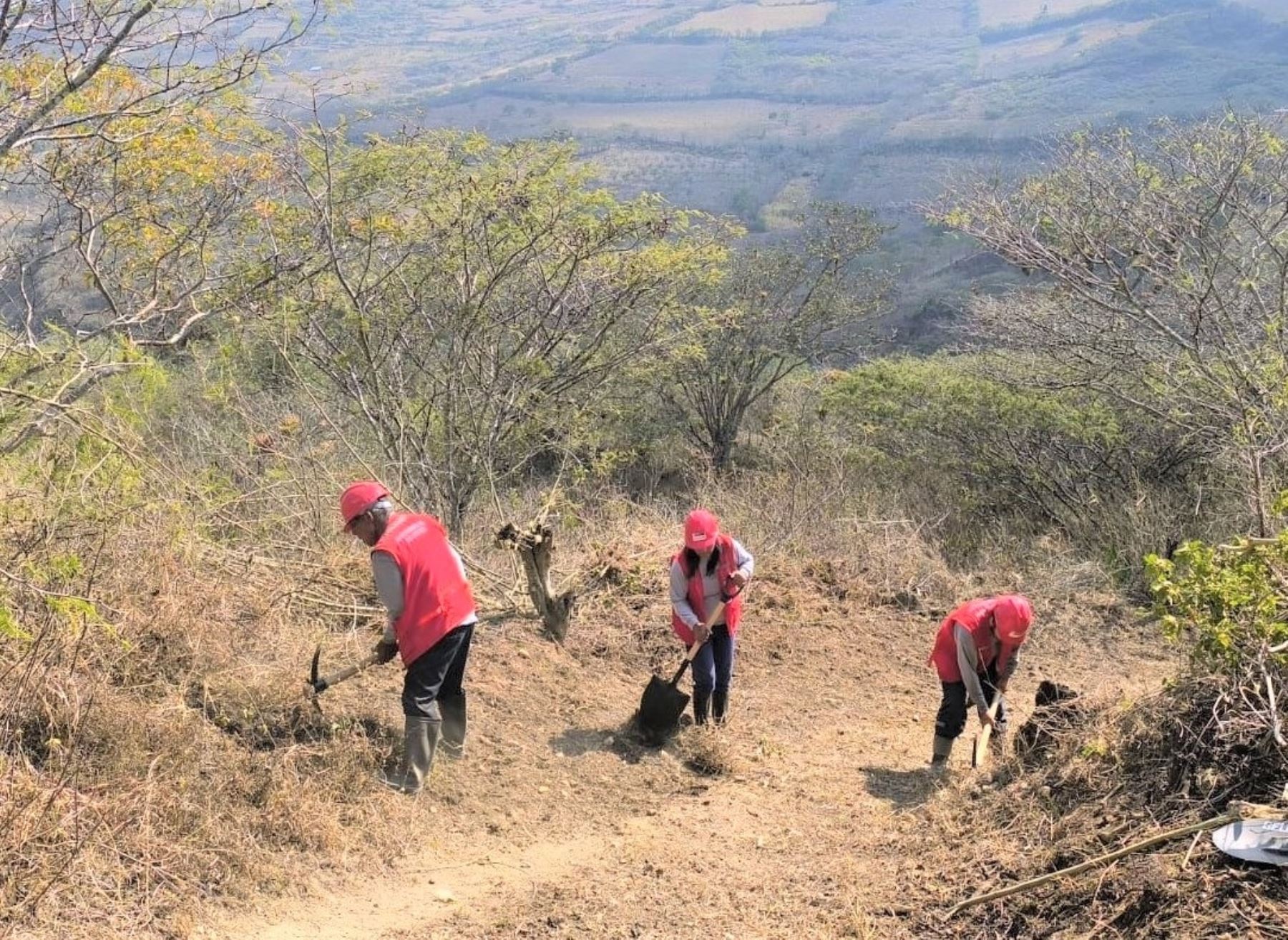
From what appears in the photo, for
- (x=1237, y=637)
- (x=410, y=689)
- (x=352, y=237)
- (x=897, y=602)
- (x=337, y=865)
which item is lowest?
(x=897, y=602)

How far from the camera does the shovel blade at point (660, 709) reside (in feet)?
18.3

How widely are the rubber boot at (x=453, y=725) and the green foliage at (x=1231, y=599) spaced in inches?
126

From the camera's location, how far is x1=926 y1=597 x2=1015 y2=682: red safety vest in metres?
5.12

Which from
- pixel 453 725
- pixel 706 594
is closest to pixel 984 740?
pixel 706 594

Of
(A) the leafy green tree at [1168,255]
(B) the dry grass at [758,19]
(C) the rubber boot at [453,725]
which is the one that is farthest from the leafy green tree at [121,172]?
(B) the dry grass at [758,19]

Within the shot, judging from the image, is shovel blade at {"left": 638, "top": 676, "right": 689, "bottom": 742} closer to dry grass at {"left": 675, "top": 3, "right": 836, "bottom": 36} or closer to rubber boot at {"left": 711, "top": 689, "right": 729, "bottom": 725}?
rubber boot at {"left": 711, "top": 689, "right": 729, "bottom": 725}

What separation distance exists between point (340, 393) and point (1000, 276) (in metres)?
33.4

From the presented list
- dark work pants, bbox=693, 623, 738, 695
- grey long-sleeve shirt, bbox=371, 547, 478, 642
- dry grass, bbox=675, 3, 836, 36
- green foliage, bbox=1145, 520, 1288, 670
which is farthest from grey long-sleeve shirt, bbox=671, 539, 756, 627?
dry grass, bbox=675, 3, 836, 36

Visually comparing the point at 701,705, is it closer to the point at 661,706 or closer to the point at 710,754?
the point at 661,706

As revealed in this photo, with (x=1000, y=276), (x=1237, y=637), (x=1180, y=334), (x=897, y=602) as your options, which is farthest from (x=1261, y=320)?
(x=1000, y=276)

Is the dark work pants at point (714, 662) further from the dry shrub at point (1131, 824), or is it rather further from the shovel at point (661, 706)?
the dry shrub at point (1131, 824)

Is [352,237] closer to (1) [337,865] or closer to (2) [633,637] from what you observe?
(2) [633,637]

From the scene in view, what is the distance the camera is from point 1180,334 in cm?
1118

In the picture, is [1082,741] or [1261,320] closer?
[1082,741]
